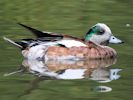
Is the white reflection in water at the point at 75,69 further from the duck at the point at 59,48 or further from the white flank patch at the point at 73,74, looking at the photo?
the duck at the point at 59,48

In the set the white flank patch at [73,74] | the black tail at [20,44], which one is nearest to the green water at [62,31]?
the black tail at [20,44]

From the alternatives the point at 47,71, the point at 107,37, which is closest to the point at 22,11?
the point at 107,37

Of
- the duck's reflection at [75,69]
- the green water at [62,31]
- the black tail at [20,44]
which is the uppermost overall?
the black tail at [20,44]

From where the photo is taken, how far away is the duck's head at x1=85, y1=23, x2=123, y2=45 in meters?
14.8

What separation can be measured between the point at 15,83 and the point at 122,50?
12.0 feet

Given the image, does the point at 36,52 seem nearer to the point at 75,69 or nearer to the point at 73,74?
the point at 75,69

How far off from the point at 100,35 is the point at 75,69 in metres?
1.95

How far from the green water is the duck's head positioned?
0.88 ft

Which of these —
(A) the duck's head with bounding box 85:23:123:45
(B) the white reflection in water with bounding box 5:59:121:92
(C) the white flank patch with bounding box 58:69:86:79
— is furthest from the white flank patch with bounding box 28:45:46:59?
(C) the white flank patch with bounding box 58:69:86:79

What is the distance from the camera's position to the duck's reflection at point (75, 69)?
12.4m

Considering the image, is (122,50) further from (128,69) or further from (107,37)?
(128,69)

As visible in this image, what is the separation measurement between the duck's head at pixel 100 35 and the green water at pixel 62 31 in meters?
0.27

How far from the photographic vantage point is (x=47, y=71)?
42.3 ft

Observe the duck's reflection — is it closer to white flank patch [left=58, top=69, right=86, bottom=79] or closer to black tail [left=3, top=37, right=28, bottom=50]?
white flank patch [left=58, top=69, right=86, bottom=79]
